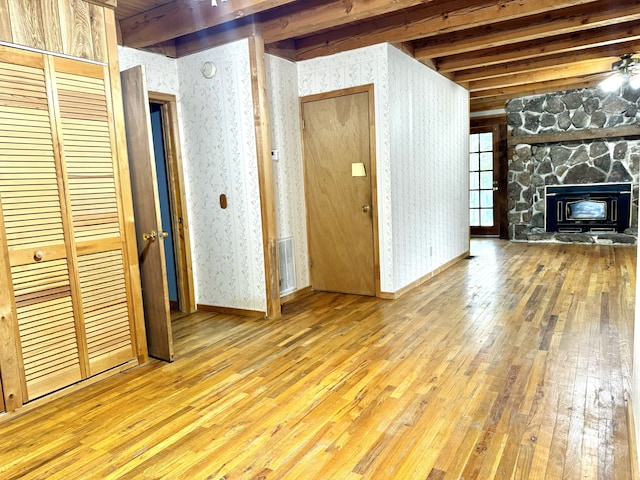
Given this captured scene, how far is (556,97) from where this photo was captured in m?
7.55

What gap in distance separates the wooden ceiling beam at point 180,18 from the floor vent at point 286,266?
206 cm

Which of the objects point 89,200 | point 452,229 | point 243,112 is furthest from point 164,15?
point 452,229

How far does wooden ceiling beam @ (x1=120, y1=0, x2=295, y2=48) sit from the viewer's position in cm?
328

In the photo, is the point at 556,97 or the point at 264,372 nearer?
the point at 264,372

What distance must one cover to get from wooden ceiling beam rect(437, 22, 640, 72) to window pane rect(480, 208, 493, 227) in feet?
13.0

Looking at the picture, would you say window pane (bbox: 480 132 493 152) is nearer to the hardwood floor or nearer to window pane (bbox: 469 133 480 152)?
window pane (bbox: 469 133 480 152)

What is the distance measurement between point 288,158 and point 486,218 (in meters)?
5.67

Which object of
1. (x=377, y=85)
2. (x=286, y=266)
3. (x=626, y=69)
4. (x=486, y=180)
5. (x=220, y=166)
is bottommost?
(x=286, y=266)

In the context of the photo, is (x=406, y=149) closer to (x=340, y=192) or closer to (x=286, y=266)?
(x=340, y=192)

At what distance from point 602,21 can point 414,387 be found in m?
3.73

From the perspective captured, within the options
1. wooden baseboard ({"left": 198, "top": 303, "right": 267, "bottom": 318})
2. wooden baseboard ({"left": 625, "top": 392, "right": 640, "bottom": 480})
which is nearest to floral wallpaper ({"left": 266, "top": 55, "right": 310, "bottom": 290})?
wooden baseboard ({"left": 198, "top": 303, "right": 267, "bottom": 318})

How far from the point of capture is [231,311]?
4344 millimetres

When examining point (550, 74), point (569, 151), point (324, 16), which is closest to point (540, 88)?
point (550, 74)

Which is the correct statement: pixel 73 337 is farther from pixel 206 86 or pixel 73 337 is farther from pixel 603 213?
pixel 603 213
